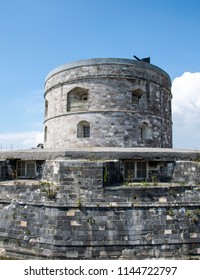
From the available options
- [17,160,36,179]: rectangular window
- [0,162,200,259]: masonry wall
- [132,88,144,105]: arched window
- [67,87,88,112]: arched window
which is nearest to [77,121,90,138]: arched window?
[67,87,88,112]: arched window

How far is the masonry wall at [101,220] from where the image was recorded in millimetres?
8992

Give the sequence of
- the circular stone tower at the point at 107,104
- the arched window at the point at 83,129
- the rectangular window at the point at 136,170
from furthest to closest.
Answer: the arched window at the point at 83,129, the circular stone tower at the point at 107,104, the rectangular window at the point at 136,170

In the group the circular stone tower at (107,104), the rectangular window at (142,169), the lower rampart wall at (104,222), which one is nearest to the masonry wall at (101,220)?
the lower rampart wall at (104,222)

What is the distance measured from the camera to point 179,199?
32.1 ft

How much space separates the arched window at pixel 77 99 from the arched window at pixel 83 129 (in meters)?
0.87

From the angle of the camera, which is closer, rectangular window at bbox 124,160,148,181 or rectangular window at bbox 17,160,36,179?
rectangular window at bbox 124,160,148,181

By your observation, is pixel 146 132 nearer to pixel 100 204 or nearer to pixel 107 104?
pixel 107 104

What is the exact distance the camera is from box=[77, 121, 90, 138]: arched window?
1607 cm

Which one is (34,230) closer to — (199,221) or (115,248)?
(115,248)

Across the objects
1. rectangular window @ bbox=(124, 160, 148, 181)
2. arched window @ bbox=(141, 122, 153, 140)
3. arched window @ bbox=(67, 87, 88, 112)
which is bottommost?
rectangular window @ bbox=(124, 160, 148, 181)

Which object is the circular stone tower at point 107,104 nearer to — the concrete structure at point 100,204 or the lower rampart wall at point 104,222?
the concrete structure at point 100,204

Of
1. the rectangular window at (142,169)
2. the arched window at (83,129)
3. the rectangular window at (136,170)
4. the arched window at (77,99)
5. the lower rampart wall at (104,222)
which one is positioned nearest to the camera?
the lower rampart wall at (104,222)

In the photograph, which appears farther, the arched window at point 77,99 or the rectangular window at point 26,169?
the arched window at point 77,99

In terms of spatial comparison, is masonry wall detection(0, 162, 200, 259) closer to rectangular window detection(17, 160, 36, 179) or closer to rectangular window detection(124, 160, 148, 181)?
rectangular window detection(124, 160, 148, 181)
